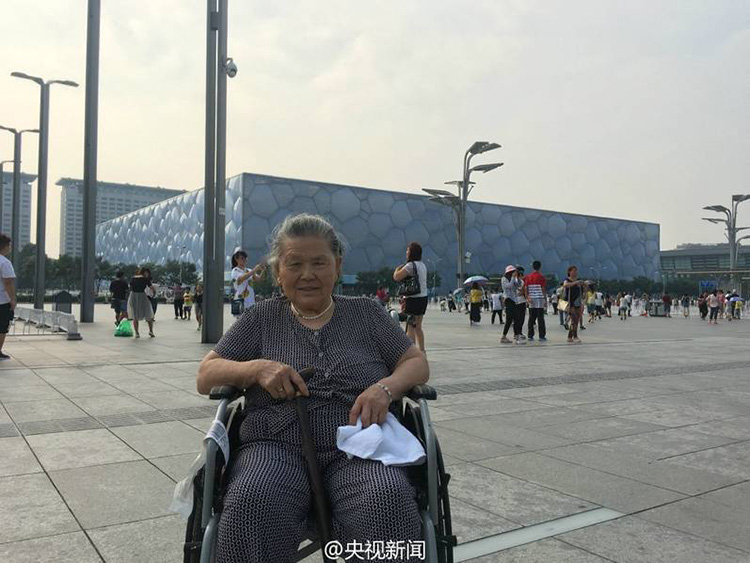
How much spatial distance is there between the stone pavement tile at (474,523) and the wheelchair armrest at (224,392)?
43.8 inches

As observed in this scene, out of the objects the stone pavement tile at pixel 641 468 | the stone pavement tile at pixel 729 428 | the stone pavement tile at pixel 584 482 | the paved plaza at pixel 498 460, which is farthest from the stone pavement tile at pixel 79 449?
the stone pavement tile at pixel 729 428

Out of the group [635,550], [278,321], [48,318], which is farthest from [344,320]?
[48,318]

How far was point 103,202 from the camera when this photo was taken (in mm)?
119812

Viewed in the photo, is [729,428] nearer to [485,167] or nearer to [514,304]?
[514,304]

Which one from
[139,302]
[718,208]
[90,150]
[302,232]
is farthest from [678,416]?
[718,208]

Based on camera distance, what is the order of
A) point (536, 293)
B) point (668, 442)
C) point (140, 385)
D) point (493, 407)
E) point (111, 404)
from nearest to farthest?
1. point (668, 442)
2. point (111, 404)
3. point (493, 407)
4. point (140, 385)
5. point (536, 293)

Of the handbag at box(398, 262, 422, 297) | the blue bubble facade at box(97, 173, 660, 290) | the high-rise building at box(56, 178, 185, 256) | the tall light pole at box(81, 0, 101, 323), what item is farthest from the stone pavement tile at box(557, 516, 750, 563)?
the high-rise building at box(56, 178, 185, 256)

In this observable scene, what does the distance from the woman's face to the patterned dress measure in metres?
0.07

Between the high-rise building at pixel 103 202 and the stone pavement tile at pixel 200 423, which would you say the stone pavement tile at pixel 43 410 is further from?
the high-rise building at pixel 103 202

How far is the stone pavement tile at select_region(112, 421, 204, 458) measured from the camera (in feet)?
12.0

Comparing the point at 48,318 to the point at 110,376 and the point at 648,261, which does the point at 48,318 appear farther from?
the point at 648,261

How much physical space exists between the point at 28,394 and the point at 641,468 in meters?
4.78

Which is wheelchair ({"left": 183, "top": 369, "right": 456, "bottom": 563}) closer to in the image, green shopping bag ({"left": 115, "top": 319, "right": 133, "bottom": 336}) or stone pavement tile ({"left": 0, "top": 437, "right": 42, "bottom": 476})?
stone pavement tile ({"left": 0, "top": 437, "right": 42, "bottom": 476})

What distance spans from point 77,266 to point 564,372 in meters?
63.8
